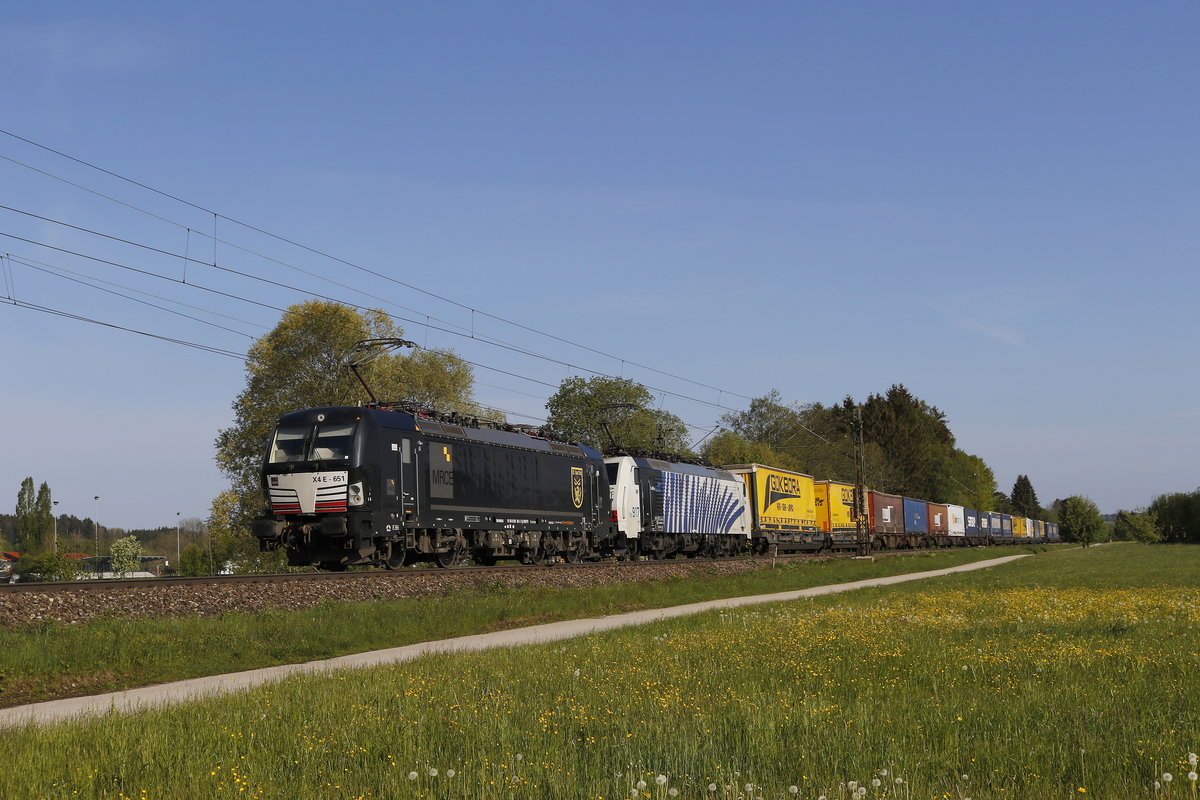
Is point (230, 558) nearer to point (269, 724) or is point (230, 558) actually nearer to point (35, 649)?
point (35, 649)

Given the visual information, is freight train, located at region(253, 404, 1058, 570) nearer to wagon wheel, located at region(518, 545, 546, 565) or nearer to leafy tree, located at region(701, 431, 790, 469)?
wagon wheel, located at region(518, 545, 546, 565)

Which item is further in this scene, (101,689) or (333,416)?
(333,416)

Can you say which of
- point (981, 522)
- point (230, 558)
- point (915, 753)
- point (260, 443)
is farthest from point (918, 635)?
point (981, 522)

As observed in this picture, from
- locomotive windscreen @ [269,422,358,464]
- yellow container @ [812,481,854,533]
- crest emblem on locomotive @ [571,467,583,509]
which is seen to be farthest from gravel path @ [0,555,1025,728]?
yellow container @ [812,481,854,533]

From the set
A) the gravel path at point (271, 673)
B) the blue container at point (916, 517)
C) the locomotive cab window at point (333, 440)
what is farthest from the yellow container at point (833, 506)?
the locomotive cab window at point (333, 440)

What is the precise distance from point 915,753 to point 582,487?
31.6 meters

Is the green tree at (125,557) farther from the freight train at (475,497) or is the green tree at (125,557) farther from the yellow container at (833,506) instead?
the freight train at (475,497)

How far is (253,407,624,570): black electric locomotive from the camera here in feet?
91.2

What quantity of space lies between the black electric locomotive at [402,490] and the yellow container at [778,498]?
20.1 m

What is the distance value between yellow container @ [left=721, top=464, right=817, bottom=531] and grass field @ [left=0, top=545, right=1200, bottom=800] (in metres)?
40.3

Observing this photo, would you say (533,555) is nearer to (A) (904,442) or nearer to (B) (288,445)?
(B) (288,445)

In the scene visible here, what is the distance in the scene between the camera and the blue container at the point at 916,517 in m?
80.9

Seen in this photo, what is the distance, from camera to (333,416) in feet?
93.4

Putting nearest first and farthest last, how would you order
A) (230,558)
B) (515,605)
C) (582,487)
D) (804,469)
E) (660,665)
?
(660,665) → (515,605) → (582,487) → (230,558) → (804,469)
